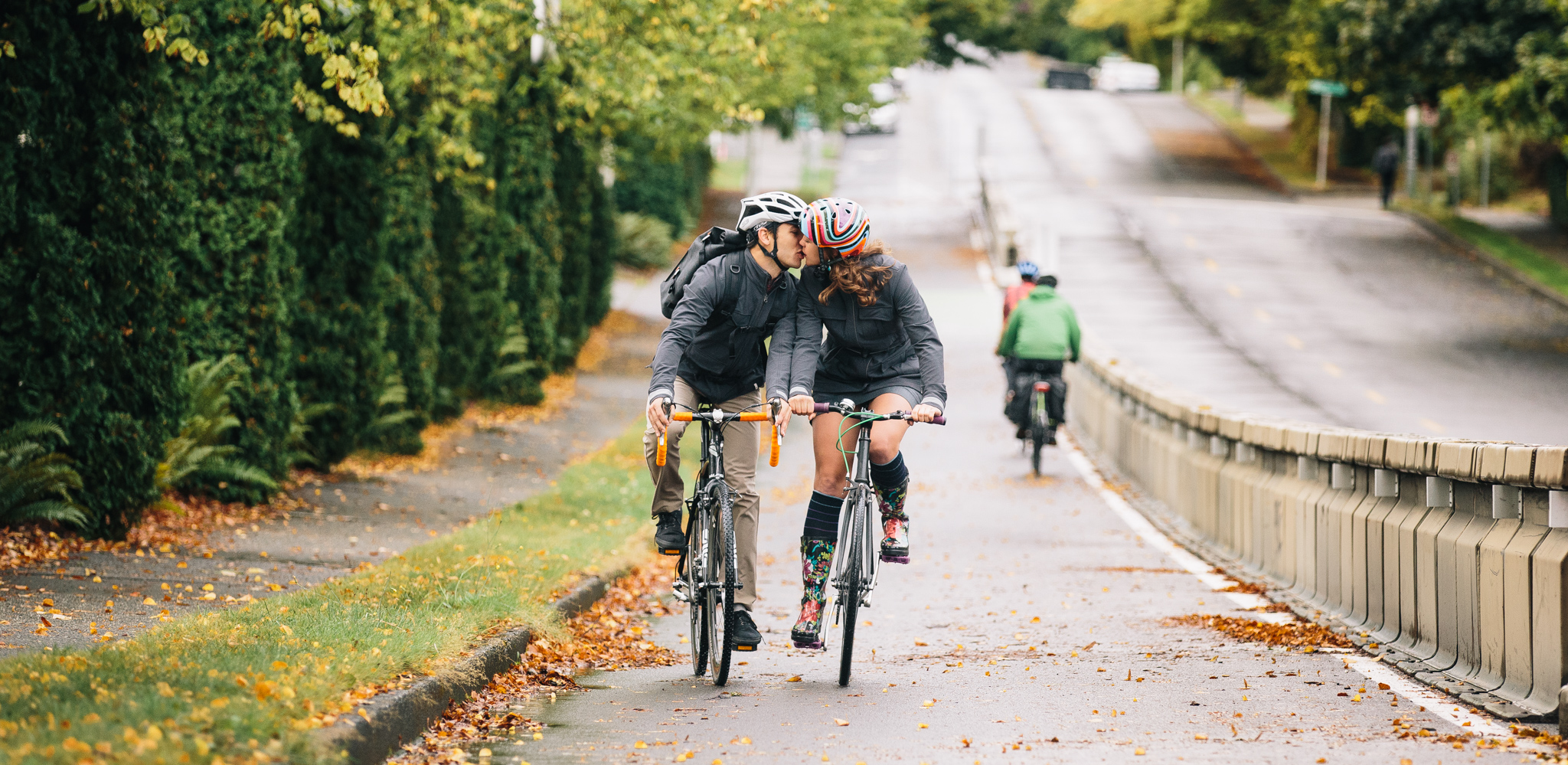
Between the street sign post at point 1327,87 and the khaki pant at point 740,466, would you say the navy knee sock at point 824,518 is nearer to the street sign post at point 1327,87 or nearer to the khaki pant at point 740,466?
the khaki pant at point 740,466

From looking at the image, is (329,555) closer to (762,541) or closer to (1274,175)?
(762,541)

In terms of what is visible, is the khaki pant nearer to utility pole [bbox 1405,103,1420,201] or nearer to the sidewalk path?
the sidewalk path

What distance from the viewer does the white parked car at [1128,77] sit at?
82.4 m

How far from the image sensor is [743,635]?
7512 millimetres

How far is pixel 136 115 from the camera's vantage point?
10.4 meters

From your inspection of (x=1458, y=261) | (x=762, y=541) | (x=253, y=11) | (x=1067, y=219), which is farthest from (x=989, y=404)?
(x=1067, y=219)

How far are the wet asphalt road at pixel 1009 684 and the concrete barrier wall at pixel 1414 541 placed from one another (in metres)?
0.36

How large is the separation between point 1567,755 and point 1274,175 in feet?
179

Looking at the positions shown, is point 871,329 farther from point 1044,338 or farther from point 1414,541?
point 1044,338

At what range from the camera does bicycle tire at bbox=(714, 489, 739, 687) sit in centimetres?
740

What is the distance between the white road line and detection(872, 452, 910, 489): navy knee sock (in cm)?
218

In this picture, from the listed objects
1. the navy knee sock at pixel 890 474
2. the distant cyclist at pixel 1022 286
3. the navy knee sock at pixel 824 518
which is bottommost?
the navy knee sock at pixel 824 518

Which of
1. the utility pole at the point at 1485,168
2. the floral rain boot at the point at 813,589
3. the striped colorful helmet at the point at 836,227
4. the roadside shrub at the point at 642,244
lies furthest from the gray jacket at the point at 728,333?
the utility pole at the point at 1485,168

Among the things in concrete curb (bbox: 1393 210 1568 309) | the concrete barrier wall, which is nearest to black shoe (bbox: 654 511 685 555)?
the concrete barrier wall
